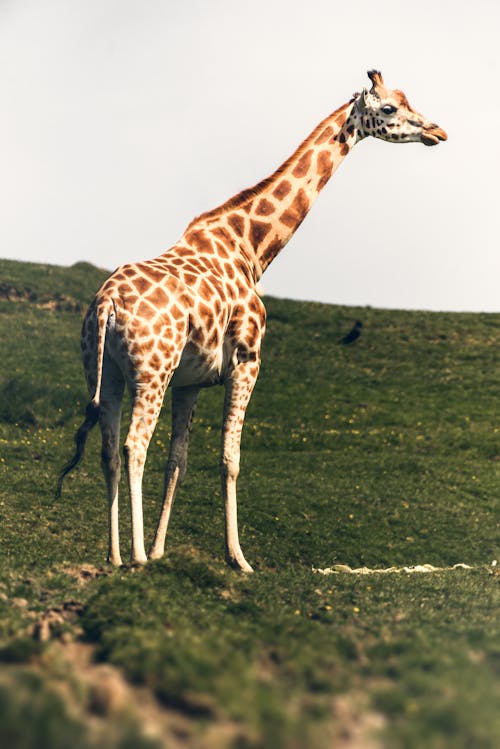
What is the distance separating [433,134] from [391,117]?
0.81 meters

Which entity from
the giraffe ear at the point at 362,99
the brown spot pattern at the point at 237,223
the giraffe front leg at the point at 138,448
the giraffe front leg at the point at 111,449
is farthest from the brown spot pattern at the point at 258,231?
the giraffe front leg at the point at 111,449

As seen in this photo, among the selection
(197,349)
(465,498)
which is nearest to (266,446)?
(465,498)

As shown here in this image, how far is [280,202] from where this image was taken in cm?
1493

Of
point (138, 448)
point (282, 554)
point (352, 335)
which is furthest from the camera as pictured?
point (352, 335)

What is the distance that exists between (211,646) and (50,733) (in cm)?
244

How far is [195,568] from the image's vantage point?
12.0 metres

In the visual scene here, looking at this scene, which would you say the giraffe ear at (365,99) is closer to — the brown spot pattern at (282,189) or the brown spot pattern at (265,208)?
the brown spot pattern at (282,189)

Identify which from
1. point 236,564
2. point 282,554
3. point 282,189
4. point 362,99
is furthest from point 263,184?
point 282,554

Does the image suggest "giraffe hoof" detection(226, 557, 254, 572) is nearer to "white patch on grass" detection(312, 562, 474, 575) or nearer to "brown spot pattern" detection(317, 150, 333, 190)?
"white patch on grass" detection(312, 562, 474, 575)

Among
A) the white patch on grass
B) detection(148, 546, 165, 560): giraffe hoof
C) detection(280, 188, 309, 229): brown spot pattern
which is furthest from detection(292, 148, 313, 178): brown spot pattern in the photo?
the white patch on grass

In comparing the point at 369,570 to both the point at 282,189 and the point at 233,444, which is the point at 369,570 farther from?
the point at 282,189

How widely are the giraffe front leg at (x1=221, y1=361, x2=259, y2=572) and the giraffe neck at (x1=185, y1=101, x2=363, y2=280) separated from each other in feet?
6.78

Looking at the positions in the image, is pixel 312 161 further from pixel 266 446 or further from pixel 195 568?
pixel 266 446

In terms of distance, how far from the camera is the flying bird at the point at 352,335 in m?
39.7
